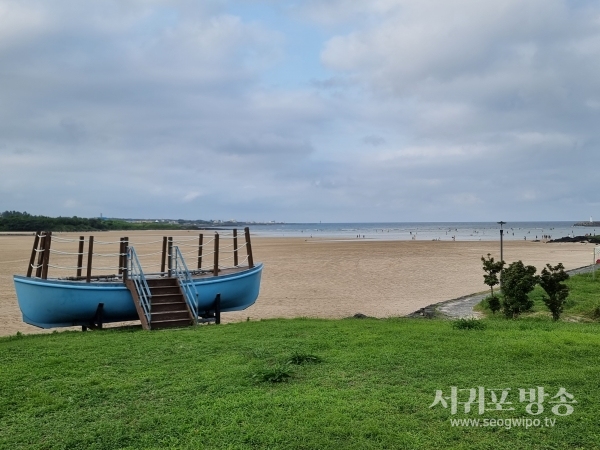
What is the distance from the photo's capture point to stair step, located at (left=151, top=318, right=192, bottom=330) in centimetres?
1017

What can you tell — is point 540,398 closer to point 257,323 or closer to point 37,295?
point 257,323

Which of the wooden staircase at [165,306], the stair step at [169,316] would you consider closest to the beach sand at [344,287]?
the wooden staircase at [165,306]

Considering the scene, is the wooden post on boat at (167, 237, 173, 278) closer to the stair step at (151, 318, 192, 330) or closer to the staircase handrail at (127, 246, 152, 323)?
the staircase handrail at (127, 246, 152, 323)

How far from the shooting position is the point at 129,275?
1105cm

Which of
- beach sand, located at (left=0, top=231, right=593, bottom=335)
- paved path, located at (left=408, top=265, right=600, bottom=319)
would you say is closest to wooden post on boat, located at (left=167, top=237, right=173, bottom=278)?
beach sand, located at (left=0, top=231, right=593, bottom=335)

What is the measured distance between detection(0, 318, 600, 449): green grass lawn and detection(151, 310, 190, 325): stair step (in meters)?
1.98

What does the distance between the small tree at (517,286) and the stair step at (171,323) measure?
700 centimetres

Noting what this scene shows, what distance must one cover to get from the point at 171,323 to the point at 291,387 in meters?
5.48

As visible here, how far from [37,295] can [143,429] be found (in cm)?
718

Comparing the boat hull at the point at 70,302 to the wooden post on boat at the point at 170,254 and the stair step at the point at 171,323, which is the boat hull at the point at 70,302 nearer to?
the stair step at the point at 171,323

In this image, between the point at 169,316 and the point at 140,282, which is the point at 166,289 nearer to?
the point at 140,282

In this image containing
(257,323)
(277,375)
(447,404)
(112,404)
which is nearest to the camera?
(447,404)

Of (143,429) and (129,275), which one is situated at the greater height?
(129,275)

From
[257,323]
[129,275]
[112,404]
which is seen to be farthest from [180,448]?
[129,275]
